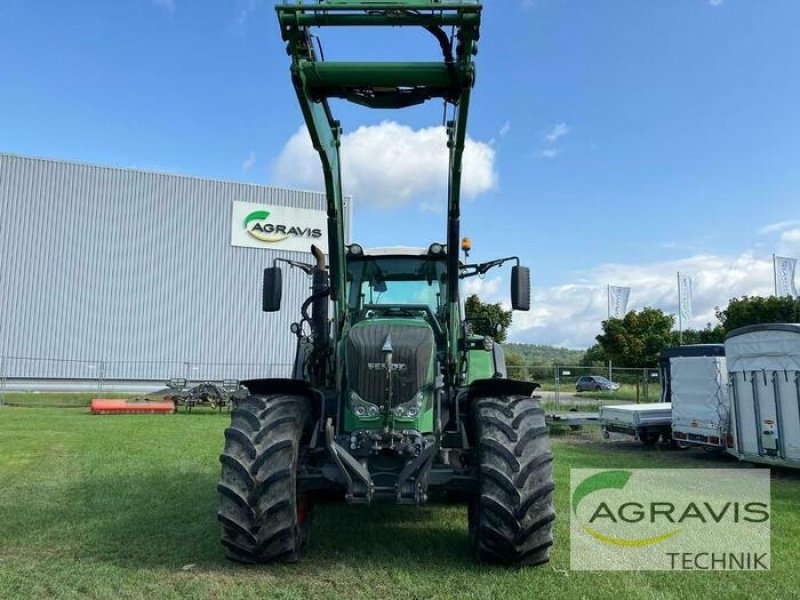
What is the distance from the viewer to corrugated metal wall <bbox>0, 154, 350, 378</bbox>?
29.8 meters

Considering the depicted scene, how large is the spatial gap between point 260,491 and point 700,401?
1149 centimetres

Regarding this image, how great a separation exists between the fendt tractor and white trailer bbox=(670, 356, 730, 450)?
360 inches

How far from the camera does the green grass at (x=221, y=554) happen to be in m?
4.59

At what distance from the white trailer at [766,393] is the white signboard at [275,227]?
23372mm

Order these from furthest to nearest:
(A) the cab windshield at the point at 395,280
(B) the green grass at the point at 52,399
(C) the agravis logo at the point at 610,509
Result: (B) the green grass at the point at 52,399 < (A) the cab windshield at the point at 395,280 < (C) the agravis logo at the point at 610,509

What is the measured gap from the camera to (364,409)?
209 inches

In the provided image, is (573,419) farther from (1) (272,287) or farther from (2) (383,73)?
(2) (383,73)

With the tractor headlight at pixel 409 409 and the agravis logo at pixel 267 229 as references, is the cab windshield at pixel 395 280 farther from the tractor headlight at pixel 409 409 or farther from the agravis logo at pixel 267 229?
the agravis logo at pixel 267 229

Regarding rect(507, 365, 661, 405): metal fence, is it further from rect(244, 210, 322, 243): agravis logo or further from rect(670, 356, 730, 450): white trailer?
rect(244, 210, 322, 243): agravis logo

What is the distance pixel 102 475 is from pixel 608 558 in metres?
7.02

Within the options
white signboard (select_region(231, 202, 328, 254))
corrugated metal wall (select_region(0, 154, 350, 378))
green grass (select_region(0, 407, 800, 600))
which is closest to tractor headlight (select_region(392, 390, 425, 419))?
green grass (select_region(0, 407, 800, 600))

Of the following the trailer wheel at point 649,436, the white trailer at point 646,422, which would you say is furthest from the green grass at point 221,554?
the trailer wheel at point 649,436

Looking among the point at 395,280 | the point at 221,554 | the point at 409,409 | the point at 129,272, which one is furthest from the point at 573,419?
the point at 129,272

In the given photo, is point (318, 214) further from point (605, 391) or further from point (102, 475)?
point (102, 475)
